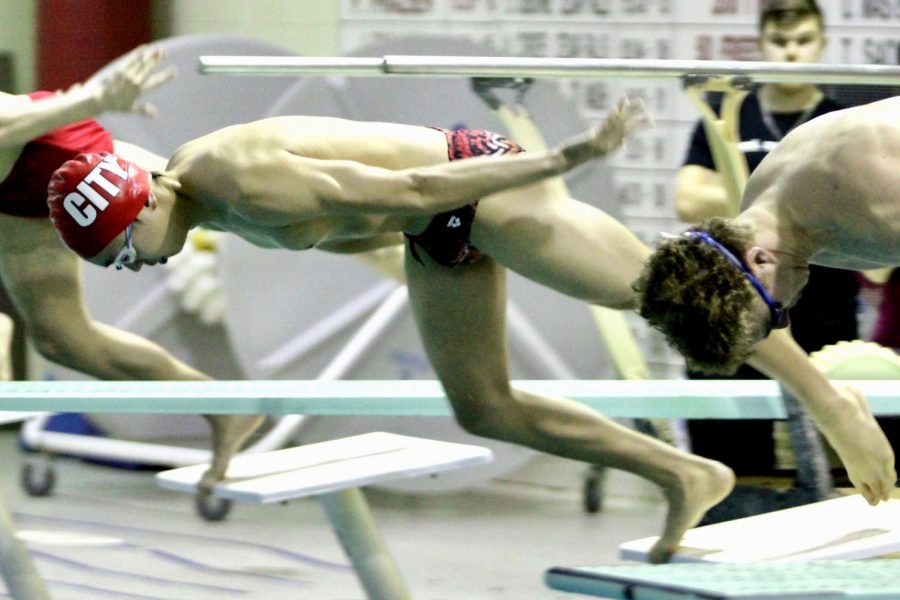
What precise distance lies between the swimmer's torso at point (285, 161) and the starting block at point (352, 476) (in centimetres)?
52

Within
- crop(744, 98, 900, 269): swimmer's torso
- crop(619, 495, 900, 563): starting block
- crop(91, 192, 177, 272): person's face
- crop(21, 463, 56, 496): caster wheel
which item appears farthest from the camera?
crop(21, 463, 56, 496): caster wheel

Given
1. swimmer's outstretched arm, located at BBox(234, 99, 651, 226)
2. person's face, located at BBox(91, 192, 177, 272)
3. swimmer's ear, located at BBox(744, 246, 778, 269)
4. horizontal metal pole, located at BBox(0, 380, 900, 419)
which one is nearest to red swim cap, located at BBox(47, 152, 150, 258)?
person's face, located at BBox(91, 192, 177, 272)

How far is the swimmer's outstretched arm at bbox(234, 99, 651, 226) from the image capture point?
2.74 metres

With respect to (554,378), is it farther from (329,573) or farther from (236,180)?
(236,180)

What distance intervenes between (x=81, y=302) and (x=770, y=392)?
1765 millimetres

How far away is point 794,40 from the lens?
158 inches

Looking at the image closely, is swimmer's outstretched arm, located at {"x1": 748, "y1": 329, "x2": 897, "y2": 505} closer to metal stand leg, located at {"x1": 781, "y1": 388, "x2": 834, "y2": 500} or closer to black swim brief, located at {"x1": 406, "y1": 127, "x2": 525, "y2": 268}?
→ metal stand leg, located at {"x1": 781, "y1": 388, "x2": 834, "y2": 500}

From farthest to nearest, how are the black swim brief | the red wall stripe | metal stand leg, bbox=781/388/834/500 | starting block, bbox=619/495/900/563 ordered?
the red wall stripe → metal stand leg, bbox=781/388/834/500 → the black swim brief → starting block, bbox=619/495/900/563

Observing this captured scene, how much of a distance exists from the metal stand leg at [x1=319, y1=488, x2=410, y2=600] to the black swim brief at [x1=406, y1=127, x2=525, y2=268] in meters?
0.65

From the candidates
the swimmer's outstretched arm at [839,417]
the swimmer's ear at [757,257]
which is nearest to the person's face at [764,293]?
the swimmer's ear at [757,257]

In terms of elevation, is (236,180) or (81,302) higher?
(236,180)

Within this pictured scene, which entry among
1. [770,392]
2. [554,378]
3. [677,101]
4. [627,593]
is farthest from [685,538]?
[677,101]

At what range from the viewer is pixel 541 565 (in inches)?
177

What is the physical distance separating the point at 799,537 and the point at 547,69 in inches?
48.7
